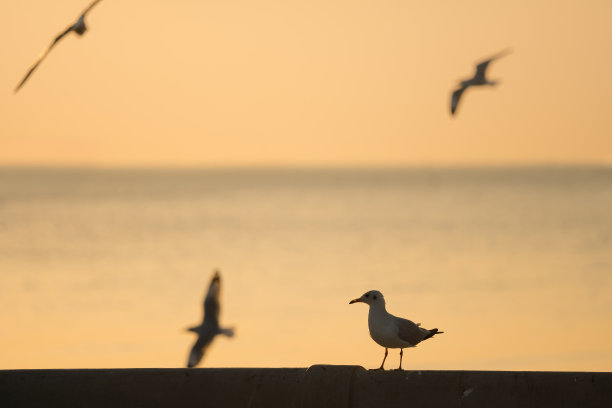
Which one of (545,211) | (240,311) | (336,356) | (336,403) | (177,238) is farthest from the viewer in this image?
(545,211)

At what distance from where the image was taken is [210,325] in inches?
447

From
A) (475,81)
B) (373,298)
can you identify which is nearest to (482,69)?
(475,81)

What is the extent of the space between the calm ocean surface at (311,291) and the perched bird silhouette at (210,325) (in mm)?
4507

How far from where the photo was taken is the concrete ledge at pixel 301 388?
16.8ft

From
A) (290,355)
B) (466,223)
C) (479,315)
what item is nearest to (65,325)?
(290,355)

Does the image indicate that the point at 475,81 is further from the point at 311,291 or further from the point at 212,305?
the point at 311,291

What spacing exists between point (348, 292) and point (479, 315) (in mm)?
5373

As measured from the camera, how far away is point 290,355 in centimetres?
1883

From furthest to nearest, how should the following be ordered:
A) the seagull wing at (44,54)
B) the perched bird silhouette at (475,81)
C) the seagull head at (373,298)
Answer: the perched bird silhouette at (475,81) → the seagull wing at (44,54) → the seagull head at (373,298)

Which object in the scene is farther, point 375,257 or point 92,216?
point 92,216

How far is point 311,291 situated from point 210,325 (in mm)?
17409

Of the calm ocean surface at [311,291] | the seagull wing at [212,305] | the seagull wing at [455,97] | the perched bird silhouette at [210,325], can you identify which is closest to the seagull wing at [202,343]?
the perched bird silhouette at [210,325]

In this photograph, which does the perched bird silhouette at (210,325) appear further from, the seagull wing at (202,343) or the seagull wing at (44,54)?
the seagull wing at (44,54)

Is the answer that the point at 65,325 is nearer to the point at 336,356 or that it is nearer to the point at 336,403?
the point at 336,356
